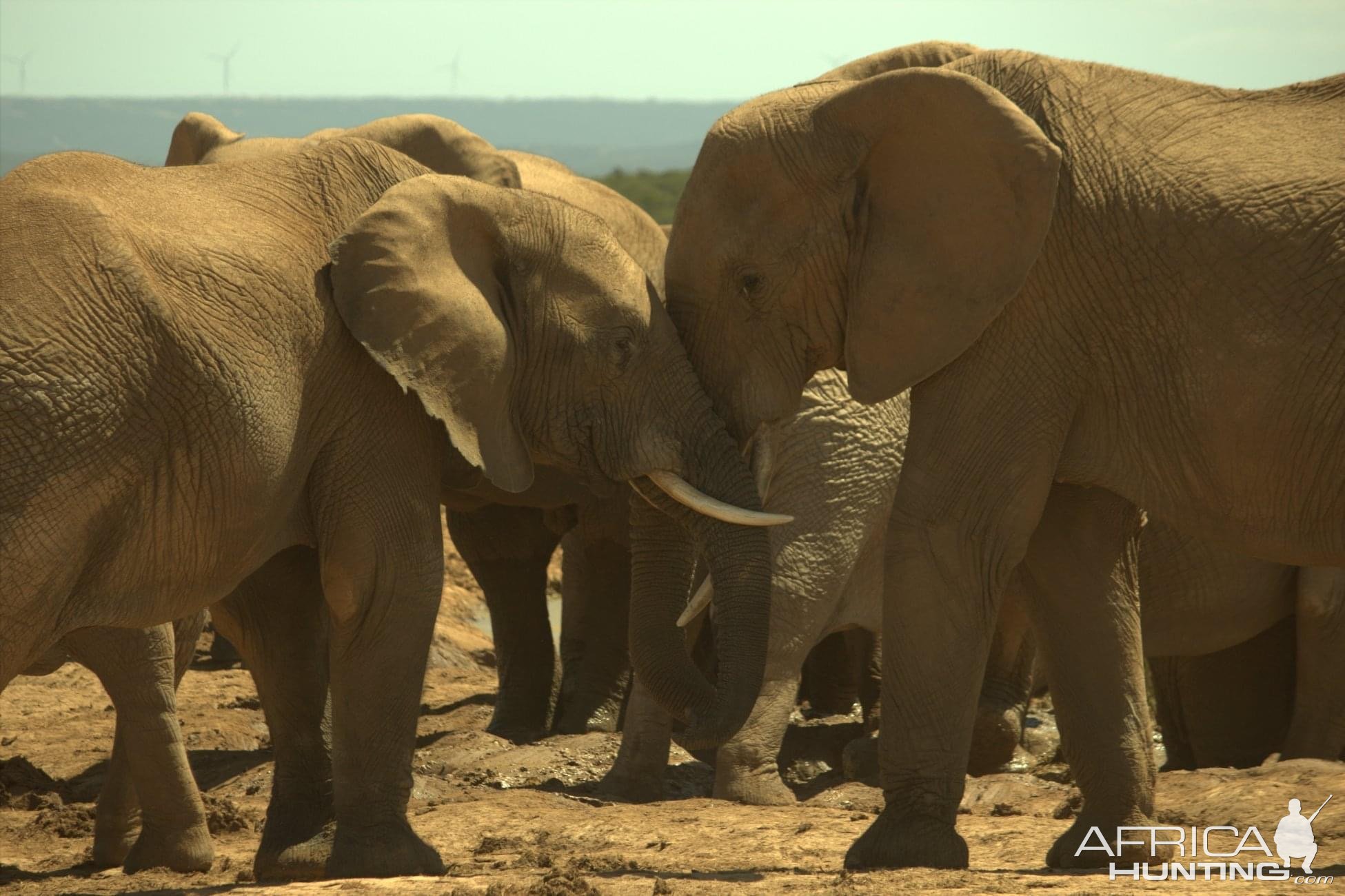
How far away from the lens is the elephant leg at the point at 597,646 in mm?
9445

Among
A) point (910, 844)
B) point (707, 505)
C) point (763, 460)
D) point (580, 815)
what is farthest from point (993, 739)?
point (707, 505)

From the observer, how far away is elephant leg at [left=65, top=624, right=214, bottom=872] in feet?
23.0

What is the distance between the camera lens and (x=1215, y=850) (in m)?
6.83

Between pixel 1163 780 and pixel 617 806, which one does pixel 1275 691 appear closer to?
pixel 1163 780

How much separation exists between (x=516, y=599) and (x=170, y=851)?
3061 mm

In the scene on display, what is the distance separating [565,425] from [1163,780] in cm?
308

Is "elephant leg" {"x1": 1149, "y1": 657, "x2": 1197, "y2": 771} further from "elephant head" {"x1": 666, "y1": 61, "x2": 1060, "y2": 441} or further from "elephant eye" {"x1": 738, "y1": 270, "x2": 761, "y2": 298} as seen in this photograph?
"elephant eye" {"x1": 738, "y1": 270, "x2": 761, "y2": 298}

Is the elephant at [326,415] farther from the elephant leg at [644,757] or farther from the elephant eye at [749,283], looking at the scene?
the elephant leg at [644,757]

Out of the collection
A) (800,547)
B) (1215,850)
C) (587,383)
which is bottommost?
(1215,850)

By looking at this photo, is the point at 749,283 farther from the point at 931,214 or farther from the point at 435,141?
the point at 435,141

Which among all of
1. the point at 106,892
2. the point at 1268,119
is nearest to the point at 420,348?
the point at 106,892

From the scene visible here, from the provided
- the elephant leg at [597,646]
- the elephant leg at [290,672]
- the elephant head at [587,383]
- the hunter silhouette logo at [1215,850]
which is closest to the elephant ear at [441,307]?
the elephant head at [587,383]

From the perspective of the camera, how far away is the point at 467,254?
645cm

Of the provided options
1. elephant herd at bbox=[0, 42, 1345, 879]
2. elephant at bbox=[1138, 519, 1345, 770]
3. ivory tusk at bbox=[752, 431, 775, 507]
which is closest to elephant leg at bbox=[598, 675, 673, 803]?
ivory tusk at bbox=[752, 431, 775, 507]
